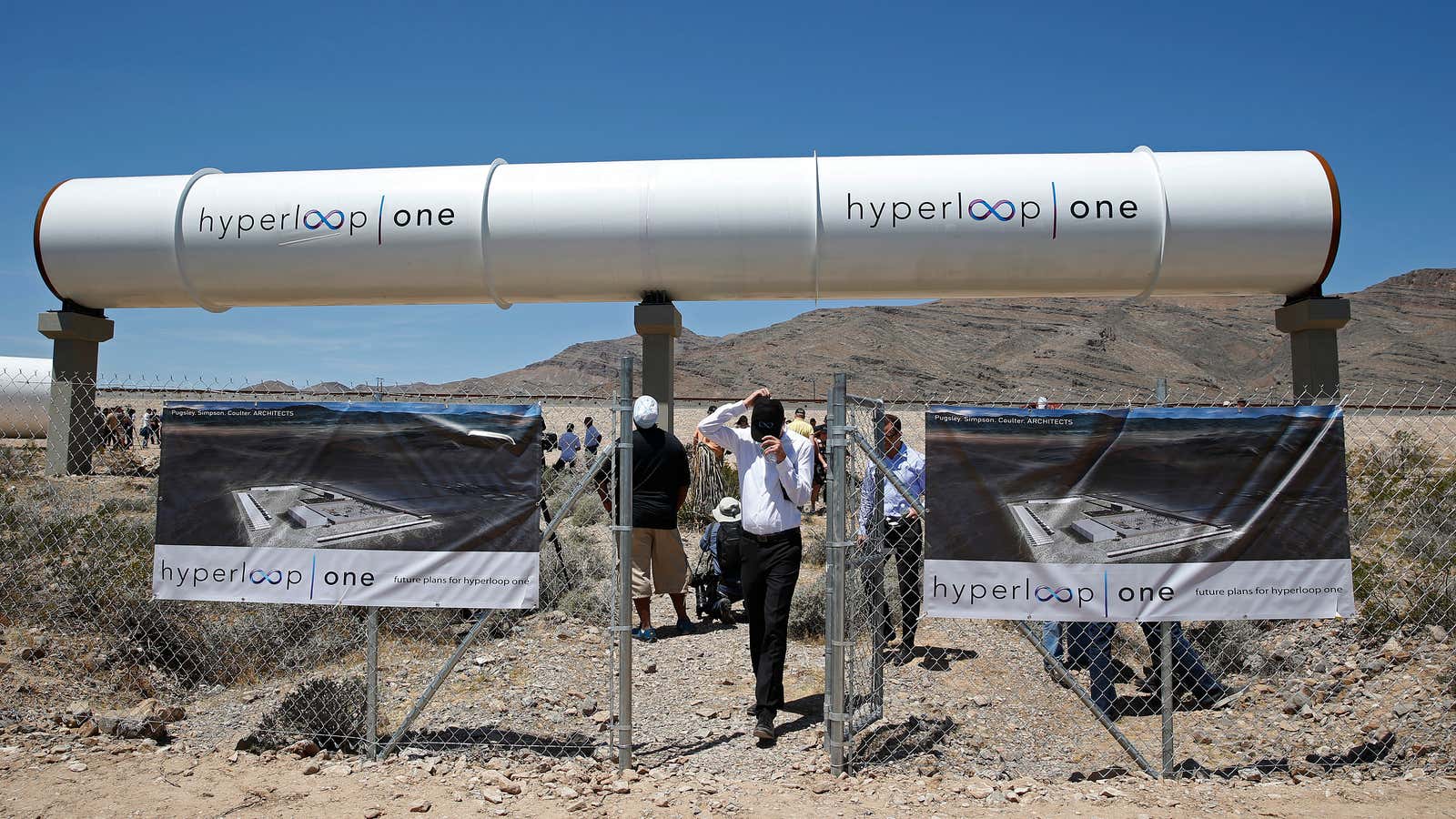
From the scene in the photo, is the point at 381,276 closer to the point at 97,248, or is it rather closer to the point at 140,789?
the point at 97,248

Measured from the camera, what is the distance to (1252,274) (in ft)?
29.6

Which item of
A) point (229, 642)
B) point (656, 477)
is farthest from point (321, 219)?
point (656, 477)

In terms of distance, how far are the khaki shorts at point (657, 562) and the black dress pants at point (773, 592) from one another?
1801 millimetres

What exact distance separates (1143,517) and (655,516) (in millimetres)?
3563

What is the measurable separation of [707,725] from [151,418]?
880 inches

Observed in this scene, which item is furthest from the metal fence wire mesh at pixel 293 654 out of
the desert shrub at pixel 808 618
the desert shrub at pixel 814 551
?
the desert shrub at pixel 814 551

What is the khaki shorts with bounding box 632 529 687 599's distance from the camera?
730cm

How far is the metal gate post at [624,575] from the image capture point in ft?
16.3

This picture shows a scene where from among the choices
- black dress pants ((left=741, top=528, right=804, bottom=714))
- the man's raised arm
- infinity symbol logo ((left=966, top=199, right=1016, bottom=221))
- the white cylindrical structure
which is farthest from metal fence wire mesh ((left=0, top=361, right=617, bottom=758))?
the white cylindrical structure

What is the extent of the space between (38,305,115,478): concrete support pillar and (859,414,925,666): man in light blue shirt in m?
8.47

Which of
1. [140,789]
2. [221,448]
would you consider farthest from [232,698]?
[221,448]

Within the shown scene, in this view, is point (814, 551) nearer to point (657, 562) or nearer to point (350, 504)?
point (657, 562)

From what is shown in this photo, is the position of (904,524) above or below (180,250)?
below

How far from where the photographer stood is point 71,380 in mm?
10305
